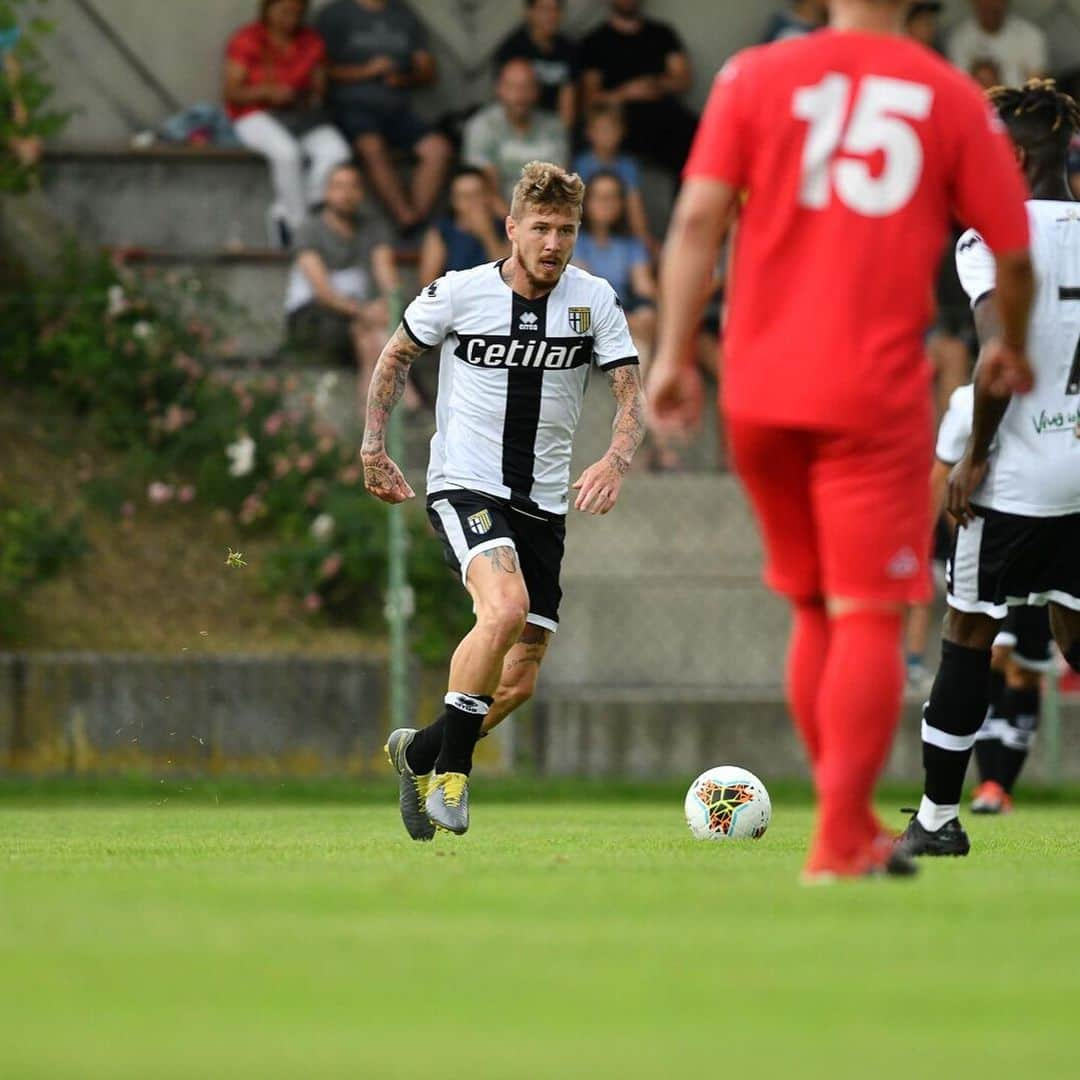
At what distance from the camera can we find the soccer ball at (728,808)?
8.80 metres

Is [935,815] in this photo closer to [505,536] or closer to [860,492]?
[505,536]

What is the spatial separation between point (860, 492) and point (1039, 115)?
2303 millimetres

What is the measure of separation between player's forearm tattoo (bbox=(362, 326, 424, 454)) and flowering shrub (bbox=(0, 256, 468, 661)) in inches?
275

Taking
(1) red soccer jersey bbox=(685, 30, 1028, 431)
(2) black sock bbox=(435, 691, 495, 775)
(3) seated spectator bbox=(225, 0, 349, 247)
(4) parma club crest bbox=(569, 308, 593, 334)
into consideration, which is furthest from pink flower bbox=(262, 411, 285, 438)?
(1) red soccer jersey bbox=(685, 30, 1028, 431)

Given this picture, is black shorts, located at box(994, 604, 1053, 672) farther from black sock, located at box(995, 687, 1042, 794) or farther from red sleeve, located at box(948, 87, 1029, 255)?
→ red sleeve, located at box(948, 87, 1029, 255)

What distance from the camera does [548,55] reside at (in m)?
18.0

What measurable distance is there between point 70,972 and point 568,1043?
3.93 feet

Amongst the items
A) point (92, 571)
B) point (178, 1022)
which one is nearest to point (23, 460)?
point (92, 571)

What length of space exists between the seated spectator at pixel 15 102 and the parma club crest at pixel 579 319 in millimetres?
8810

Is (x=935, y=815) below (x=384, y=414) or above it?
below

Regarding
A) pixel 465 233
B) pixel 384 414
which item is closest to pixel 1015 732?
pixel 384 414

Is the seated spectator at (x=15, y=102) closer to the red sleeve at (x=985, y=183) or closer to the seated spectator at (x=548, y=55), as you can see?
the seated spectator at (x=548, y=55)

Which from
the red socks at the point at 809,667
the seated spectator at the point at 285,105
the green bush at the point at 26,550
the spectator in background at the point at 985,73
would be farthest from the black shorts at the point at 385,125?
the red socks at the point at 809,667

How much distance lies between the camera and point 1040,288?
7.62 meters
